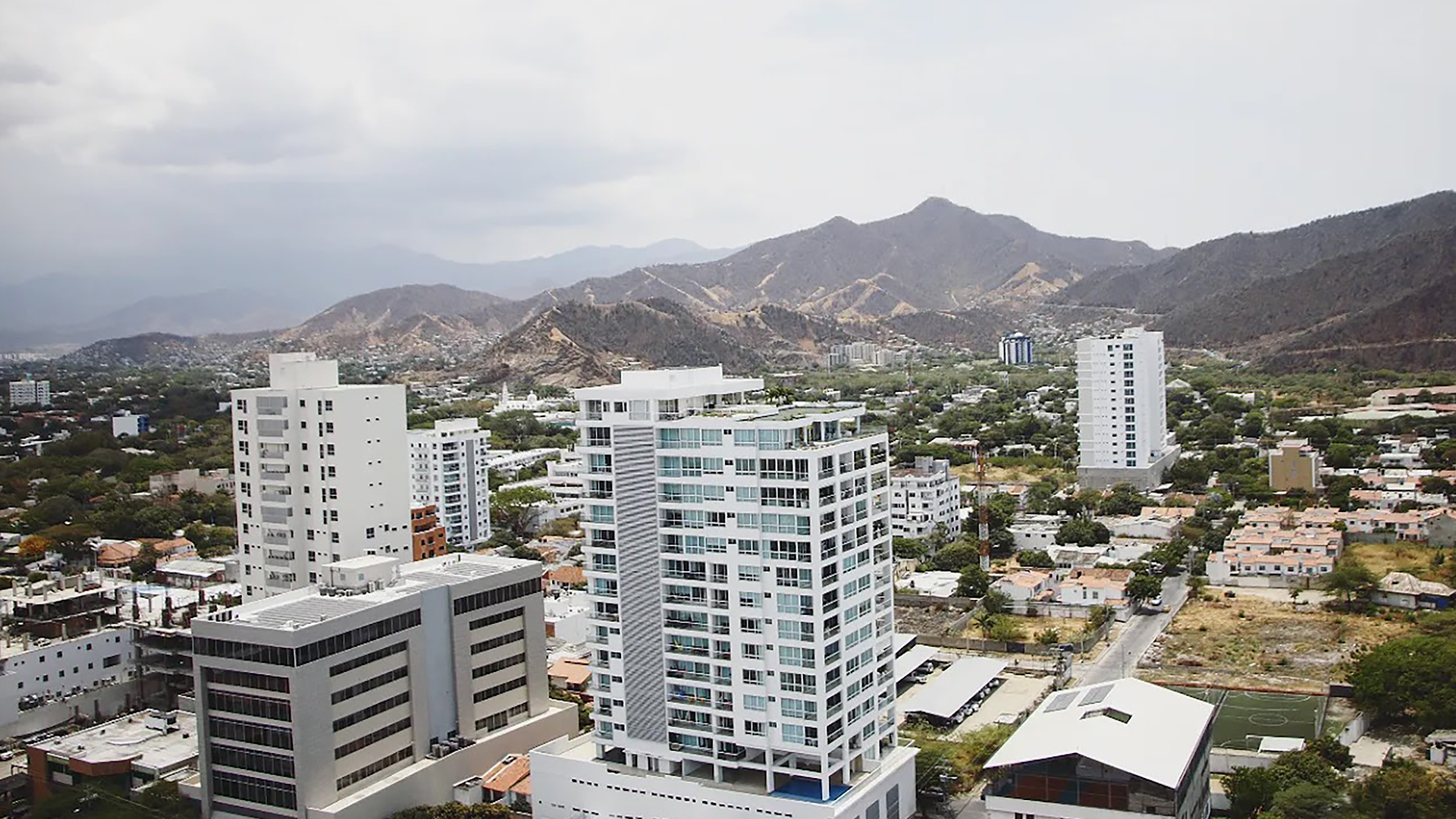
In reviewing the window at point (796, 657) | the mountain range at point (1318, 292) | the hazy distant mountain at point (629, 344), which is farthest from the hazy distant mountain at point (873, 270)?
the window at point (796, 657)

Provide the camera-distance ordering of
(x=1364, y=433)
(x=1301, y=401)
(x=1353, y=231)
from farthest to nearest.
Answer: (x=1353, y=231), (x=1301, y=401), (x=1364, y=433)

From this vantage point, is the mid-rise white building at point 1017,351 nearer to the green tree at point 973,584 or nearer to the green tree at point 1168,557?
the green tree at point 1168,557

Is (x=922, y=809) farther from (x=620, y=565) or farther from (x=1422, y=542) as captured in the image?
(x=1422, y=542)

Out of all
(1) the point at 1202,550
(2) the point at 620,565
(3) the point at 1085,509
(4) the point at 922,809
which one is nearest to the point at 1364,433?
(3) the point at 1085,509

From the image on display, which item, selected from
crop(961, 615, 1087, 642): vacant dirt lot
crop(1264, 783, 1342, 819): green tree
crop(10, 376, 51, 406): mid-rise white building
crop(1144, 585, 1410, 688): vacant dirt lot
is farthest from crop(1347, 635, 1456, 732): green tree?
crop(10, 376, 51, 406): mid-rise white building

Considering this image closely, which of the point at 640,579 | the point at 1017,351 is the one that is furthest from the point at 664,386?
the point at 1017,351
